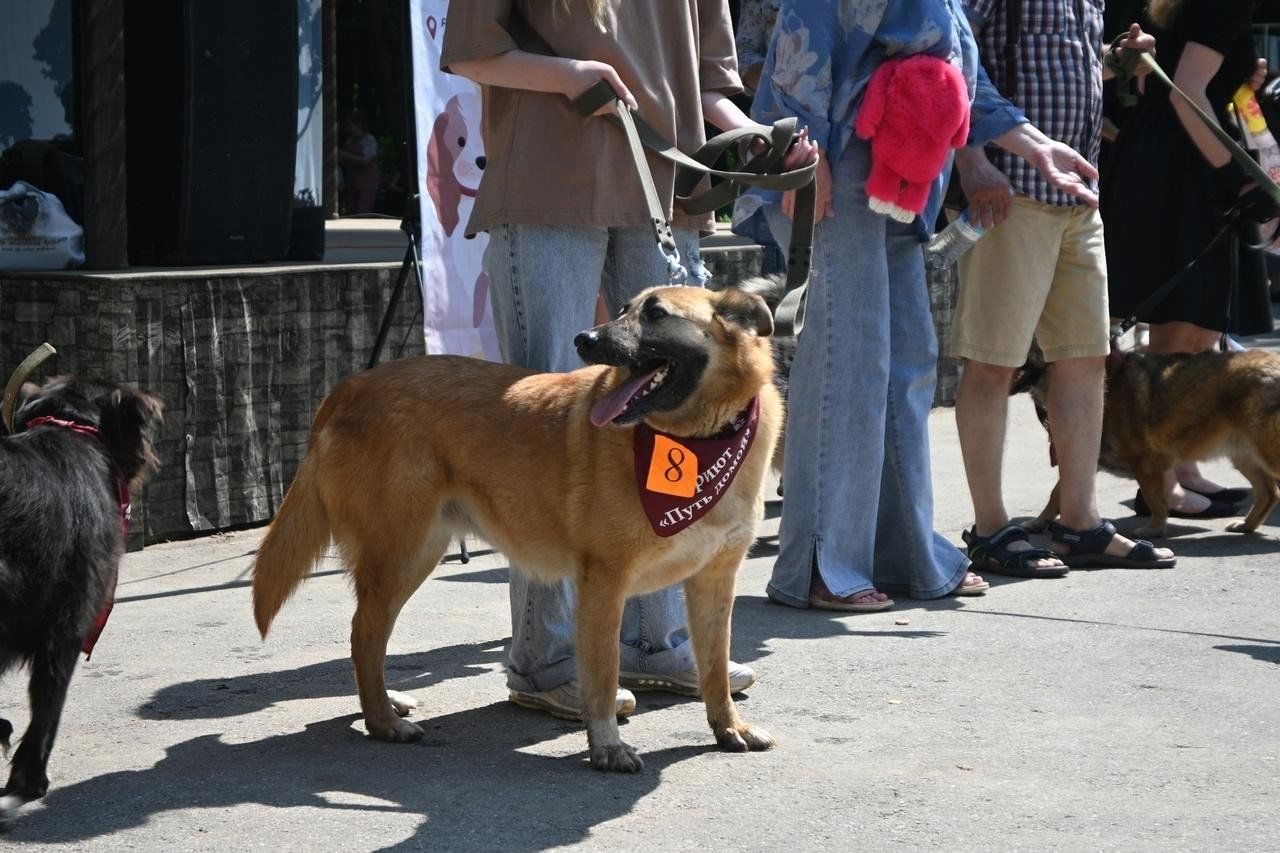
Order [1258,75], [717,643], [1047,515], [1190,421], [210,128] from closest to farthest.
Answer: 1. [717,643]
2. [1190,421]
3. [1047,515]
4. [1258,75]
5. [210,128]

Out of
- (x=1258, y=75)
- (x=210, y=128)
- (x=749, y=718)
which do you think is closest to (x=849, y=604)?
(x=749, y=718)

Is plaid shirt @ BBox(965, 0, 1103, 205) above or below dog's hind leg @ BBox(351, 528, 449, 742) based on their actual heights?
above

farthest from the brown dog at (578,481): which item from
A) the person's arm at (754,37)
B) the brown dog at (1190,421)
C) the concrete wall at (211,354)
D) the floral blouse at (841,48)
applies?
the brown dog at (1190,421)

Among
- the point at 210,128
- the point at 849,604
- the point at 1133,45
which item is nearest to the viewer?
the point at 849,604

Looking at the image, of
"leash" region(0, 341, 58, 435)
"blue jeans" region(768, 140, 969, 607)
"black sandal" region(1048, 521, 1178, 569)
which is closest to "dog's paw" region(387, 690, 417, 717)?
"leash" region(0, 341, 58, 435)

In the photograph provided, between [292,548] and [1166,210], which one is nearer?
[292,548]

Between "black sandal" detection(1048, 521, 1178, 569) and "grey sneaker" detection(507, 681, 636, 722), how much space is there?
2548mm

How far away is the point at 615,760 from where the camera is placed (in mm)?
3867

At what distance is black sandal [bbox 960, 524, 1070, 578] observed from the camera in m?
6.04

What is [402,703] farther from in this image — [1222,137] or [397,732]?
[1222,137]

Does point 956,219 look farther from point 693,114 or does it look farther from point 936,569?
Answer: point 693,114

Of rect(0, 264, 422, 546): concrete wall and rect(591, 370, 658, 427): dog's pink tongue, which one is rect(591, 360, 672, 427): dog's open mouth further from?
rect(0, 264, 422, 546): concrete wall

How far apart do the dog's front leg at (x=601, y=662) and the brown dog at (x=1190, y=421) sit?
11.5 ft

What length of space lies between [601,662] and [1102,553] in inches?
119
